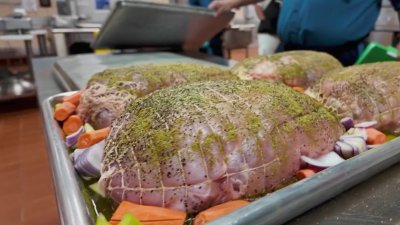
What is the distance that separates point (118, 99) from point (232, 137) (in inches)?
17.1

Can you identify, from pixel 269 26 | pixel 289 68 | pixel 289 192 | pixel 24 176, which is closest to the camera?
pixel 289 192

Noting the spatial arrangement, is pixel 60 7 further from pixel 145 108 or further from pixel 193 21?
pixel 145 108

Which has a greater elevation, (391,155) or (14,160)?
(391,155)

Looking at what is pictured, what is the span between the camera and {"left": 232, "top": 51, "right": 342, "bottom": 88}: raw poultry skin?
43.3 inches

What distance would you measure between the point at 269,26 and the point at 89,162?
214 cm

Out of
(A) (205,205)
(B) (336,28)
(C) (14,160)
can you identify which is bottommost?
(C) (14,160)

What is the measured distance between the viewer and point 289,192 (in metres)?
0.43

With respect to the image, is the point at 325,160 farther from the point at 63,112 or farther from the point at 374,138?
the point at 63,112

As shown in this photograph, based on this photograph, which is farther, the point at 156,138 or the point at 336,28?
the point at 336,28

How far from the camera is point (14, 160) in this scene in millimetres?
2514

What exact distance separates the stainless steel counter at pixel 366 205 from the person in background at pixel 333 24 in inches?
46.3

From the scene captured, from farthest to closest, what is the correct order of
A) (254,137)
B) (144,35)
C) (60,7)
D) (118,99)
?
(60,7) → (144,35) → (118,99) → (254,137)

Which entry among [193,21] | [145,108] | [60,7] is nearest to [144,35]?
[193,21]

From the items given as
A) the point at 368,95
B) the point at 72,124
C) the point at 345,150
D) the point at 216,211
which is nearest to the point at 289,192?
the point at 216,211
